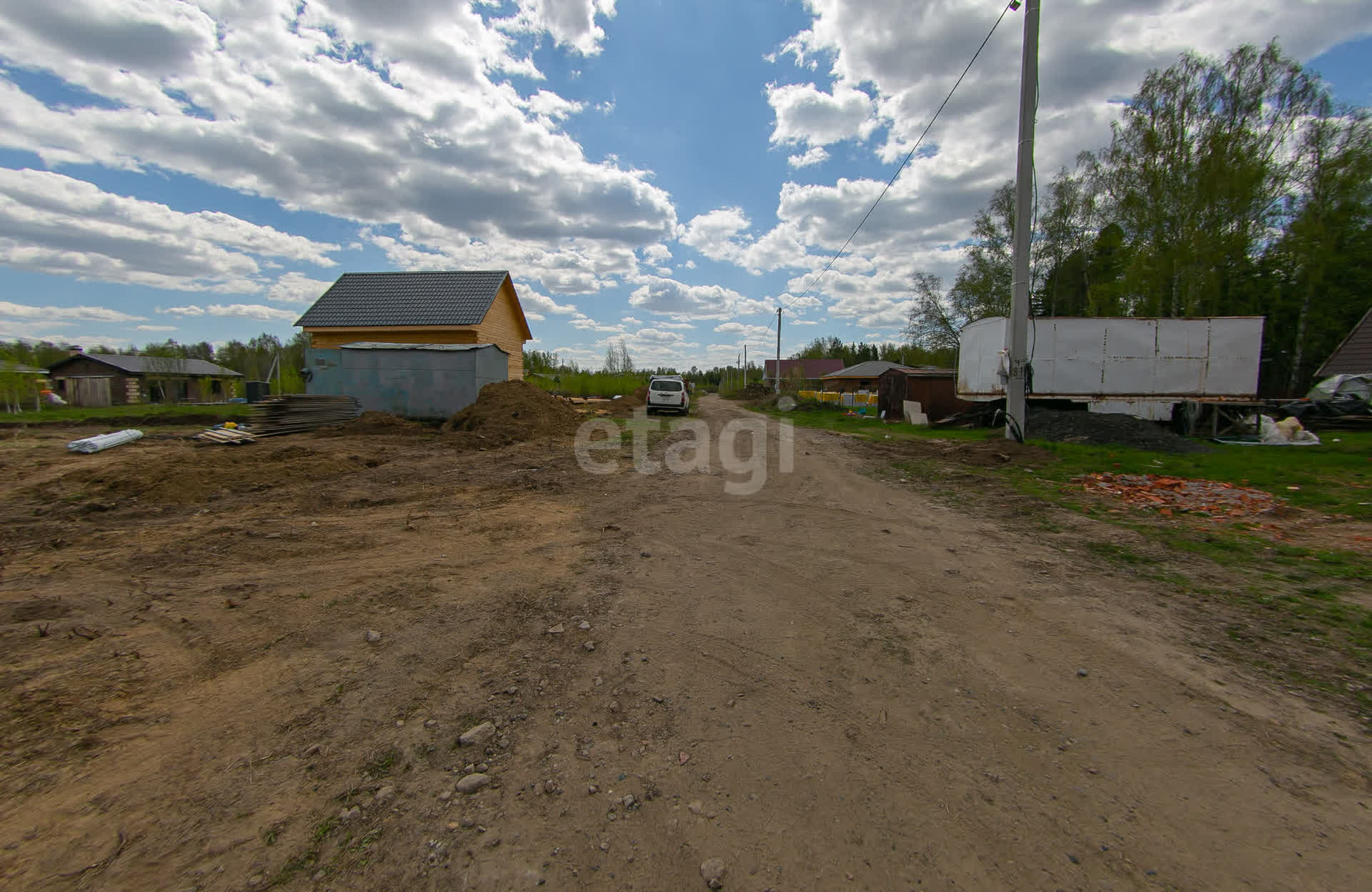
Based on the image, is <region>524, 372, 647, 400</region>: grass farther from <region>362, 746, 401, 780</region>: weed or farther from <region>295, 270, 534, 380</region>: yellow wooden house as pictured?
<region>362, 746, 401, 780</region>: weed

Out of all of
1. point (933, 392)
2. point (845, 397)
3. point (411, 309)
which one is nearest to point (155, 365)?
point (411, 309)

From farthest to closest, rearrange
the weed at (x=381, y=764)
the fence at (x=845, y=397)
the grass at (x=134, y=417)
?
the fence at (x=845, y=397) < the grass at (x=134, y=417) < the weed at (x=381, y=764)

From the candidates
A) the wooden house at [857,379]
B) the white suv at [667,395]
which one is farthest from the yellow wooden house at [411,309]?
the wooden house at [857,379]

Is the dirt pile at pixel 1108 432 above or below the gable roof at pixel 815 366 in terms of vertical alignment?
below

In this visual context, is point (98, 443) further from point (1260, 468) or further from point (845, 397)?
point (845, 397)

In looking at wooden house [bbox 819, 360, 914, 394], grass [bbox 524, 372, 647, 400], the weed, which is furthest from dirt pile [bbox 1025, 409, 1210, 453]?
wooden house [bbox 819, 360, 914, 394]

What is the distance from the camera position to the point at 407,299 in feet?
70.0

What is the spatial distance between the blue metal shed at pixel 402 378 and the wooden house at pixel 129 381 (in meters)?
31.7

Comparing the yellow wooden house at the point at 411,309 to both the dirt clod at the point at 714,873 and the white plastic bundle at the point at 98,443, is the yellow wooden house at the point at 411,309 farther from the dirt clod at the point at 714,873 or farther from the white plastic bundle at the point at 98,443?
the dirt clod at the point at 714,873

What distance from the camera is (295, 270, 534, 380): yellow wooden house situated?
66.5ft

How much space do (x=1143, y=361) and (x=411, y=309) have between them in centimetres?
2517

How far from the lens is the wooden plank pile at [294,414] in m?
13.6

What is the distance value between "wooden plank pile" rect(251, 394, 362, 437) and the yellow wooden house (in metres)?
5.50

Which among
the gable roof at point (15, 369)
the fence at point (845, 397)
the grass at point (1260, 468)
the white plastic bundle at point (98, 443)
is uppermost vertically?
the gable roof at point (15, 369)
